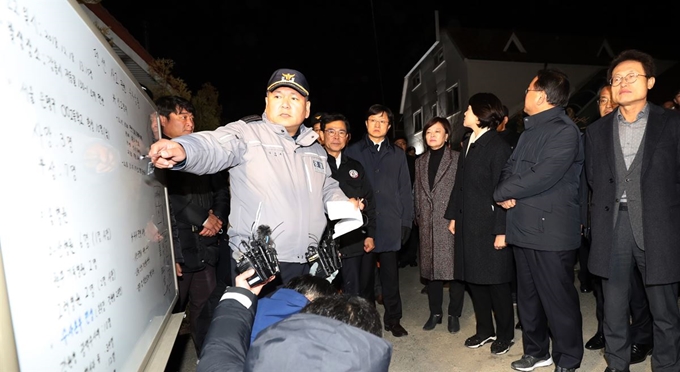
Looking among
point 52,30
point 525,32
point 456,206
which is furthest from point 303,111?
point 525,32

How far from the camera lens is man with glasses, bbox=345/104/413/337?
173 inches

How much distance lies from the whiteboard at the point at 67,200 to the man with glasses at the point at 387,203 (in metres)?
2.82

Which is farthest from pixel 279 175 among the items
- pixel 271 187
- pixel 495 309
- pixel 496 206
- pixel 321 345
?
pixel 495 309

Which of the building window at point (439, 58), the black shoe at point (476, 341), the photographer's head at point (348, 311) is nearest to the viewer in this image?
the photographer's head at point (348, 311)

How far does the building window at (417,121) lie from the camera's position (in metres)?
24.9

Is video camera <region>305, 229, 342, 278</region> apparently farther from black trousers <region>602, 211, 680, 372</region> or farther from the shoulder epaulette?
black trousers <region>602, 211, 680, 372</region>

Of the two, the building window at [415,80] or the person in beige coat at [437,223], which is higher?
the building window at [415,80]

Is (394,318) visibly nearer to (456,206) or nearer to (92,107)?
(456,206)

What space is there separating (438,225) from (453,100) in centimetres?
1705

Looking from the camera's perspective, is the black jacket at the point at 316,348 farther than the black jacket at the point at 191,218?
No

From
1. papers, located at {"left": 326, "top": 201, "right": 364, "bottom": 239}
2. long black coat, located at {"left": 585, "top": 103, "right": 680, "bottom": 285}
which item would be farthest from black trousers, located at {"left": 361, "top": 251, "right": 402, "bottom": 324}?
long black coat, located at {"left": 585, "top": 103, "right": 680, "bottom": 285}

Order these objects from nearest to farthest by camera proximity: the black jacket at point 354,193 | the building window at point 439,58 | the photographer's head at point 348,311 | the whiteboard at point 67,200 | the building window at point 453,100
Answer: the whiteboard at point 67,200, the photographer's head at point 348,311, the black jacket at point 354,193, the building window at point 453,100, the building window at point 439,58

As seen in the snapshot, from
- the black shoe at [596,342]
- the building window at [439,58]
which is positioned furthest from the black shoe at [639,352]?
the building window at [439,58]

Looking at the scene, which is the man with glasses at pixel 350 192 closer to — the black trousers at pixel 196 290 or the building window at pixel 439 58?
the black trousers at pixel 196 290
